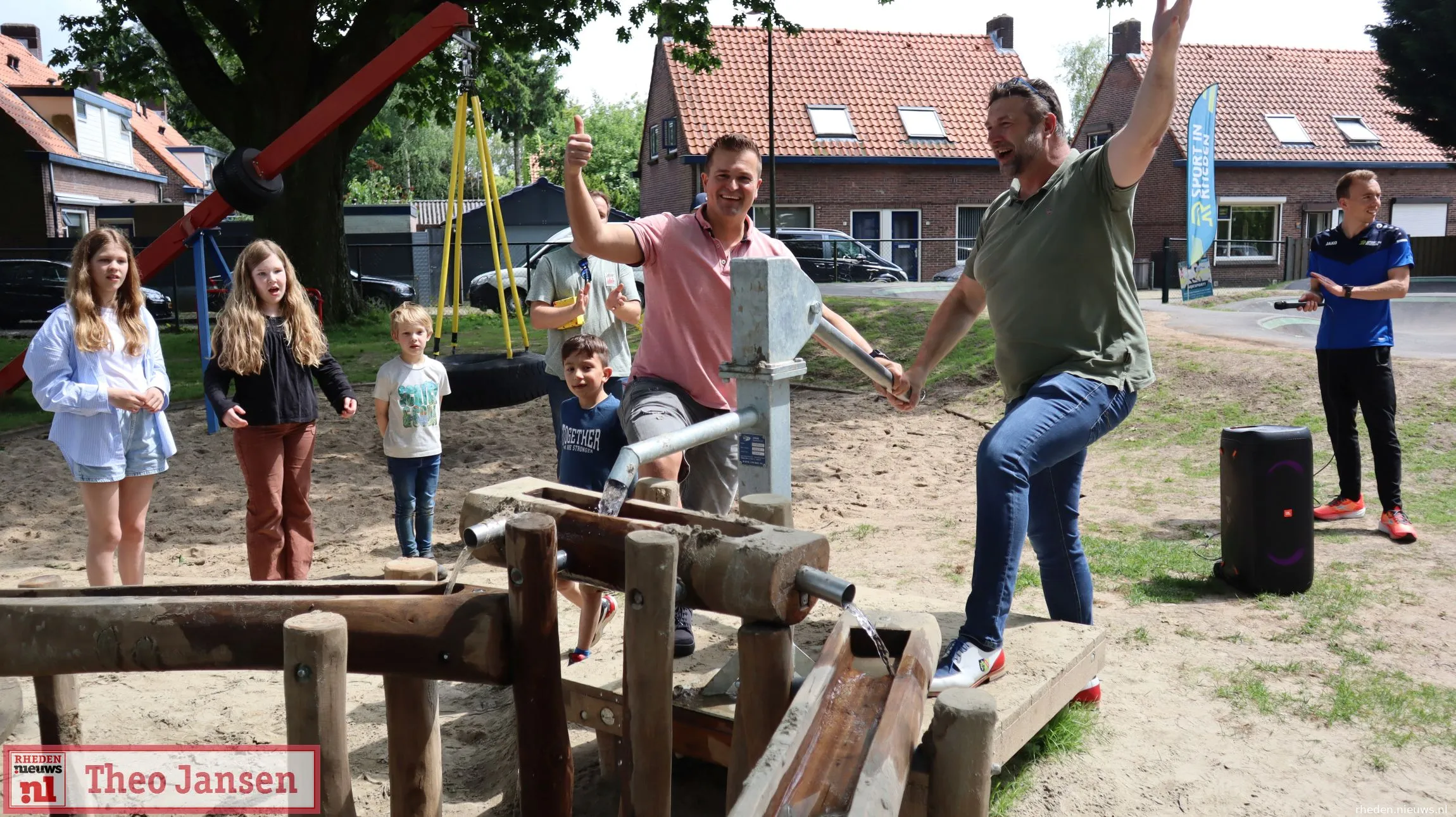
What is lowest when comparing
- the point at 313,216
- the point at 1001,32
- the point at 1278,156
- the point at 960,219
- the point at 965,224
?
the point at 313,216

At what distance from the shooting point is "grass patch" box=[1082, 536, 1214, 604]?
15.5 ft

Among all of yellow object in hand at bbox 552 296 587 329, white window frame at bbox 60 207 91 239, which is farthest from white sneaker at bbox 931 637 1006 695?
white window frame at bbox 60 207 91 239

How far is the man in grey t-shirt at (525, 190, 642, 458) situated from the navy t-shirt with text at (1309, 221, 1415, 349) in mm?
3463

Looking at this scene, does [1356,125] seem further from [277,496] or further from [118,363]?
[118,363]

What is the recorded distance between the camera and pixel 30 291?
1930 cm

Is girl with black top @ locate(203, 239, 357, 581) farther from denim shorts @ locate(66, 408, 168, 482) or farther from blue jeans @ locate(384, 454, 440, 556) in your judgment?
blue jeans @ locate(384, 454, 440, 556)

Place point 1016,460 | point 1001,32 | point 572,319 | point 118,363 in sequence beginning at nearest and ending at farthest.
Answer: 1. point 1016,460
2. point 118,363
3. point 572,319
4. point 1001,32

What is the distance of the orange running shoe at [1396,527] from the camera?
5285 millimetres

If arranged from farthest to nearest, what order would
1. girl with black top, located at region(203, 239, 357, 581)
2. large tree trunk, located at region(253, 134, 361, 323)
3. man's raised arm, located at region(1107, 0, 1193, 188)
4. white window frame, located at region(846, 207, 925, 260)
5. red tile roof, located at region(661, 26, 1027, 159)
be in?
white window frame, located at region(846, 207, 925, 260) < red tile roof, located at region(661, 26, 1027, 159) < large tree trunk, located at region(253, 134, 361, 323) < girl with black top, located at region(203, 239, 357, 581) < man's raised arm, located at region(1107, 0, 1193, 188)

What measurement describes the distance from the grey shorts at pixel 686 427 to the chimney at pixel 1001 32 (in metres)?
31.6

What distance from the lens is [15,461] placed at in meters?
7.75

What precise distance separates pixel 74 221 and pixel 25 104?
3340 mm

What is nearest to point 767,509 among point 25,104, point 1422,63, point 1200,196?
point 1200,196

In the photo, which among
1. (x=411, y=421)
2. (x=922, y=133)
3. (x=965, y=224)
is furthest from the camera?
(x=965, y=224)
